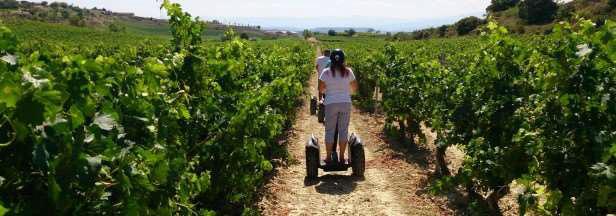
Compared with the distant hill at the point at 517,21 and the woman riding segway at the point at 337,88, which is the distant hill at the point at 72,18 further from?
the woman riding segway at the point at 337,88

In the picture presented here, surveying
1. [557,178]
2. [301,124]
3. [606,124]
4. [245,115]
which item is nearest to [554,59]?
[606,124]

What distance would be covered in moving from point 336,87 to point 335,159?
40.7 inches

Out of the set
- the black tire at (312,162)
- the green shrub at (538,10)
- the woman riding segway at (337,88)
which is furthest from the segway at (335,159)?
the green shrub at (538,10)

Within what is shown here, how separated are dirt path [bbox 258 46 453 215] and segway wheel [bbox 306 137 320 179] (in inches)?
5.1

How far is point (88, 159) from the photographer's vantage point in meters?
2.24

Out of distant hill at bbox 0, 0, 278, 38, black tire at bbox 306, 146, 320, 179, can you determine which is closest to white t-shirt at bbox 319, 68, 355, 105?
black tire at bbox 306, 146, 320, 179

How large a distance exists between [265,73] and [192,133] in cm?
573

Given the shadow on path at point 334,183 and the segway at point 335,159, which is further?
the segway at point 335,159

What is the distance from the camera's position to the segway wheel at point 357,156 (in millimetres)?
7605

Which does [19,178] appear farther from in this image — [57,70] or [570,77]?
[570,77]

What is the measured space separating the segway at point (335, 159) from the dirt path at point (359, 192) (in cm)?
19

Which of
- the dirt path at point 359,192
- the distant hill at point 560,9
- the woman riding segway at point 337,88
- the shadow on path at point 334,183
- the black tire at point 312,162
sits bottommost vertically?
the dirt path at point 359,192

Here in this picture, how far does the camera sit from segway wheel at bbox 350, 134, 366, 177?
761 centimetres

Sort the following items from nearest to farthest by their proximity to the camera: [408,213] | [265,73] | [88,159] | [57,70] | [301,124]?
[88,159]
[57,70]
[408,213]
[265,73]
[301,124]
